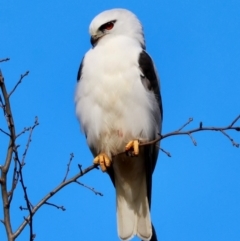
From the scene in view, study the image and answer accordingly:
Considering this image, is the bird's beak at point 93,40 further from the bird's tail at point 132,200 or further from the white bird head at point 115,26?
the bird's tail at point 132,200

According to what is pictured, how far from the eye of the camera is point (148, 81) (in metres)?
5.38

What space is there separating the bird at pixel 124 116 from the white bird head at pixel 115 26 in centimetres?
3

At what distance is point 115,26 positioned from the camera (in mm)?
6164

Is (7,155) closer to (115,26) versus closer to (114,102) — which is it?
(114,102)

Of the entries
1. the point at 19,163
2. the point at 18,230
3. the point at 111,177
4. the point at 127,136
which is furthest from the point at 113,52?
the point at 18,230

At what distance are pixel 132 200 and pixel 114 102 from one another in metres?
1.14

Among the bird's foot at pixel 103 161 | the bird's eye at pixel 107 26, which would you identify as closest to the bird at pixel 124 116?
the bird's foot at pixel 103 161

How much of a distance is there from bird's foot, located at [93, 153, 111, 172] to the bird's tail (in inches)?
10.2

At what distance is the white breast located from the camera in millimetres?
5238

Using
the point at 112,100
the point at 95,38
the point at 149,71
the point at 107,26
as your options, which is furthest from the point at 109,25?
the point at 112,100

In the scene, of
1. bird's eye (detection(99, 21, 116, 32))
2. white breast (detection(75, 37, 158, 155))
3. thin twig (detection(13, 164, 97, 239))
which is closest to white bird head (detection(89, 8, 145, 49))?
bird's eye (detection(99, 21, 116, 32))

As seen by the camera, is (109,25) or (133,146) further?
(109,25)

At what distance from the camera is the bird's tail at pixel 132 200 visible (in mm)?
5719

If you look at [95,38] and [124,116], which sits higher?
[95,38]
